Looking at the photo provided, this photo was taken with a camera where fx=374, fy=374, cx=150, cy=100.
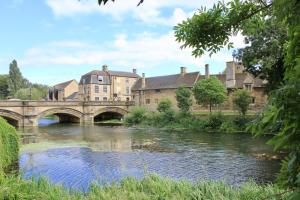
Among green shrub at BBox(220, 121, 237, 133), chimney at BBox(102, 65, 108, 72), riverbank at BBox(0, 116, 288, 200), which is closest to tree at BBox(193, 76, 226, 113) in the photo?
green shrub at BBox(220, 121, 237, 133)

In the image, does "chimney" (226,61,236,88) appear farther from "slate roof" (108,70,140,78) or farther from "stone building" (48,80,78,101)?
"stone building" (48,80,78,101)

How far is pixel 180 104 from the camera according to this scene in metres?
51.5

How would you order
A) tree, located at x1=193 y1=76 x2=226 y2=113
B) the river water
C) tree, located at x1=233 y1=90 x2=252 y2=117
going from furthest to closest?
tree, located at x1=193 y1=76 x2=226 y2=113
tree, located at x1=233 y1=90 x2=252 y2=117
the river water

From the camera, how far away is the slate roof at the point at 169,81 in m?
60.2

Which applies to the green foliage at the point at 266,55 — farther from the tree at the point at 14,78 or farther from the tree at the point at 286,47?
the tree at the point at 14,78

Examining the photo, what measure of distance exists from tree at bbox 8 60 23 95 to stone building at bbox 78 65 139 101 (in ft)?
108

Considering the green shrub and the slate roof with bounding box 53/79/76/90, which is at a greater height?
the slate roof with bounding box 53/79/76/90

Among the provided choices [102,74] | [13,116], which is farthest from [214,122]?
[102,74]

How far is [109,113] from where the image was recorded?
68500 mm

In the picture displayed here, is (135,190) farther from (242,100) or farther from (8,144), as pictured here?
(242,100)

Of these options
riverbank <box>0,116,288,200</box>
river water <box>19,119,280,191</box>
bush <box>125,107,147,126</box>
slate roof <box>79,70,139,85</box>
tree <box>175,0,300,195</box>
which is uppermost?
slate roof <box>79,70,139,85</box>

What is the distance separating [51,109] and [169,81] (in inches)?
808

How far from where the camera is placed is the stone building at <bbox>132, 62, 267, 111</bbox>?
50500 millimetres

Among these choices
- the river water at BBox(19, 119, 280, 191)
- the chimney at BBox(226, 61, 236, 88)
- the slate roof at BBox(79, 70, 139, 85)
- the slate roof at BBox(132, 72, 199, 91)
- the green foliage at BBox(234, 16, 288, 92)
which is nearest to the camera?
the river water at BBox(19, 119, 280, 191)
